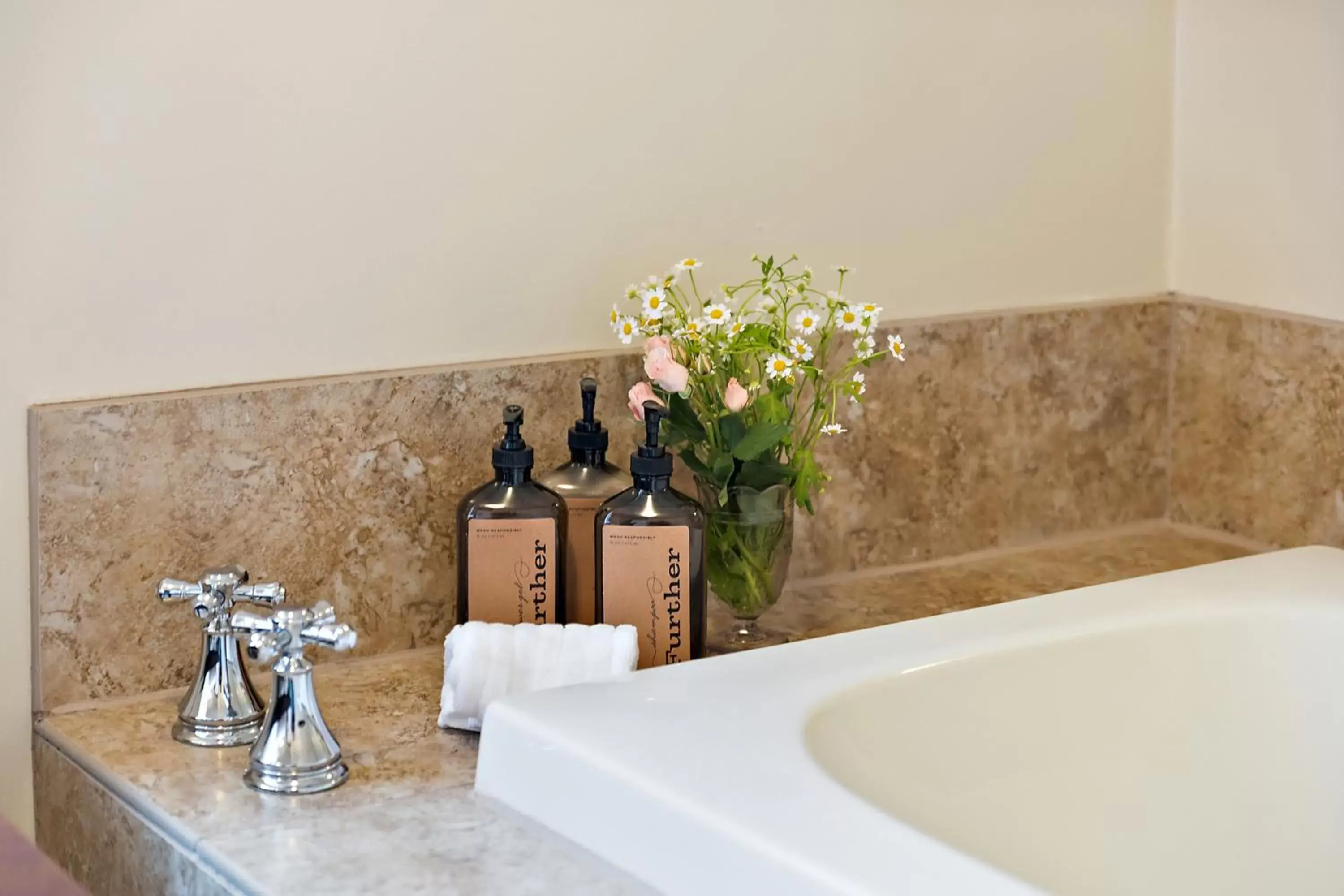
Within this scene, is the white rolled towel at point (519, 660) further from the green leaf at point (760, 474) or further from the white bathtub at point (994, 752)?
the green leaf at point (760, 474)

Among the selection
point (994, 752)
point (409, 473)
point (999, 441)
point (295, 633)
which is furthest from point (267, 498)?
point (999, 441)

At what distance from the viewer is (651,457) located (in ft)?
4.31

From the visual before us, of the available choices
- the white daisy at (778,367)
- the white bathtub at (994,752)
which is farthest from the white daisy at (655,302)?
the white bathtub at (994,752)

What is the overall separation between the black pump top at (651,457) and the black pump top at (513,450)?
0.09 metres

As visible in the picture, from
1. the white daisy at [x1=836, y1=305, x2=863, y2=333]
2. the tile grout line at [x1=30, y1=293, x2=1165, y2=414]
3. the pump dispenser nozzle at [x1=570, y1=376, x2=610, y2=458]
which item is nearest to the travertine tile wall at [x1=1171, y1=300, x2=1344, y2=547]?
the tile grout line at [x1=30, y1=293, x2=1165, y2=414]

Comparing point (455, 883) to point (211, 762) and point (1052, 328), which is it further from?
point (1052, 328)

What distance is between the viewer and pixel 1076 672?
135cm

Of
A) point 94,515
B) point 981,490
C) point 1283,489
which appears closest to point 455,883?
point 94,515

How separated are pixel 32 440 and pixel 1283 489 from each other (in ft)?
4.02

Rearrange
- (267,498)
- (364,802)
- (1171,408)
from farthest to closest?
1. (1171,408)
2. (267,498)
3. (364,802)

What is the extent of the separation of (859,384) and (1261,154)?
604 mm

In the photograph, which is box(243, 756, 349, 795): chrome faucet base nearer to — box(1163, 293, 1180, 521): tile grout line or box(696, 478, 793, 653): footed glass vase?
box(696, 478, 793, 653): footed glass vase

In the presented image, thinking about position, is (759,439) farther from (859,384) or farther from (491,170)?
(491,170)

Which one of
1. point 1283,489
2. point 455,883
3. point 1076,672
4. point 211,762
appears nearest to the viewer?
point 455,883
